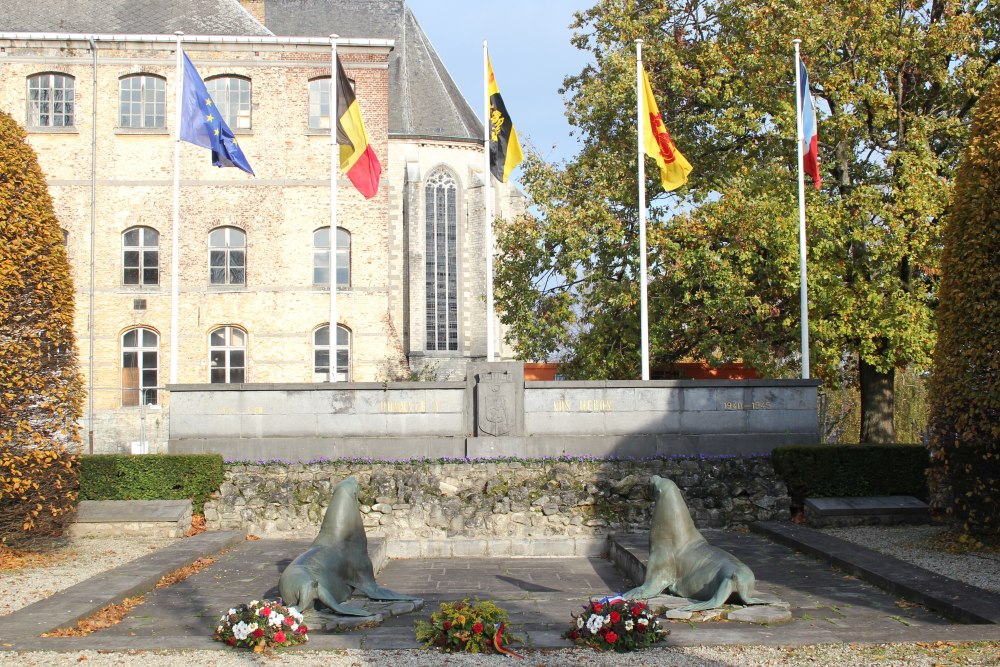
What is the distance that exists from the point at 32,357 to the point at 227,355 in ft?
62.6

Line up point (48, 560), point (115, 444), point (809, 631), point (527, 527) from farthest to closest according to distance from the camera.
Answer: point (115, 444), point (527, 527), point (48, 560), point (809, 631)

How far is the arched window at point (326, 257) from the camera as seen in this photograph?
33.6m

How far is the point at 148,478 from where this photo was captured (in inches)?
690

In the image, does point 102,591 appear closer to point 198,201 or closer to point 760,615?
point 760,615

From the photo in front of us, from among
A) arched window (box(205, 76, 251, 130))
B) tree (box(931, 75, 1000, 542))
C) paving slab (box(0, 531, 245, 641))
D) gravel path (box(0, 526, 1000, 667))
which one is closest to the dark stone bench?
tree (box(931, 75, 1000, 542))

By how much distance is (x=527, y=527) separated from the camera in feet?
56.7

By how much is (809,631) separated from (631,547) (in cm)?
542

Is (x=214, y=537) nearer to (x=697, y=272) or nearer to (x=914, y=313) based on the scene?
(x=697, y=272)

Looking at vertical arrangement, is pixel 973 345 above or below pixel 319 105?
below

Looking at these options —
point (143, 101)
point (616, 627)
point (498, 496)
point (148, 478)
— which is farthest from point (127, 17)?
point (616, 627)

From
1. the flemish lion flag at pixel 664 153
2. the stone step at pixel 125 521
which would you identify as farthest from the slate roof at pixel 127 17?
the stone step at pixel 125 521

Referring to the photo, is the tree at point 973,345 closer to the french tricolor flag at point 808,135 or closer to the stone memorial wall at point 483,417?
the stone memorial wall at point 483,417

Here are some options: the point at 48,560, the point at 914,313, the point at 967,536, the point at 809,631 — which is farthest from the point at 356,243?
the point at 809,631

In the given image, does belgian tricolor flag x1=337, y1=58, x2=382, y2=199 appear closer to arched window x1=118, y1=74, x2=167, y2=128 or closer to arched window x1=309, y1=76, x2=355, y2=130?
arched window x1=309, y1=76, x2=355, y2=130
